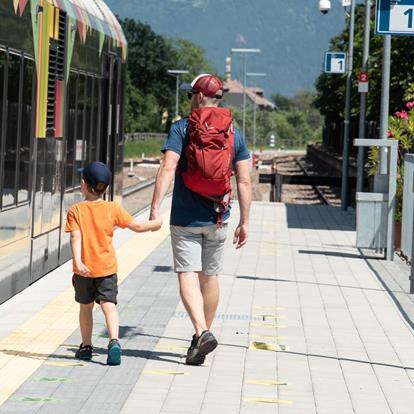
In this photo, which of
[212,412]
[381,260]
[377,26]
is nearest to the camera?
[212,412]

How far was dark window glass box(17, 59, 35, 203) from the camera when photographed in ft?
39.9

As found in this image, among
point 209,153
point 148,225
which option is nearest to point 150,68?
point 209,153

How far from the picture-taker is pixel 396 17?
1234cm

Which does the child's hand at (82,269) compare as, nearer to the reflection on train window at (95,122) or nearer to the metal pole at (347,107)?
the reflection on train window at (95,122)

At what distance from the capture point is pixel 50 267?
14555 millimetres

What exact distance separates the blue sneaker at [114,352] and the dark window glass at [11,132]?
2.71 meters

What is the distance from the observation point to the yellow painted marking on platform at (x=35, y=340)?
860 centimetres

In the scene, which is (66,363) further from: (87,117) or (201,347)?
(87,117)

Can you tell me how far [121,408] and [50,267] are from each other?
Answer: 23.0 ft

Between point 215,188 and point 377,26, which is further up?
point 377,26

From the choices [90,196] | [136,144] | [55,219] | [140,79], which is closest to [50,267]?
[55,219]

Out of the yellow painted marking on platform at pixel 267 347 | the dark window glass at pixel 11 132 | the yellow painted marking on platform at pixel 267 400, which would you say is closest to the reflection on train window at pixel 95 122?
the dark window glass at pixel 11 132

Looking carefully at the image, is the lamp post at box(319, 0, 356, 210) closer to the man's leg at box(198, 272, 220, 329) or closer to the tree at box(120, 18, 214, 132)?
the man's leg at box(198, 272, 220, 329)

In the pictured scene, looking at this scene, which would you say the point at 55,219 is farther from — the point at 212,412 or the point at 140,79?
the point at 140,79
